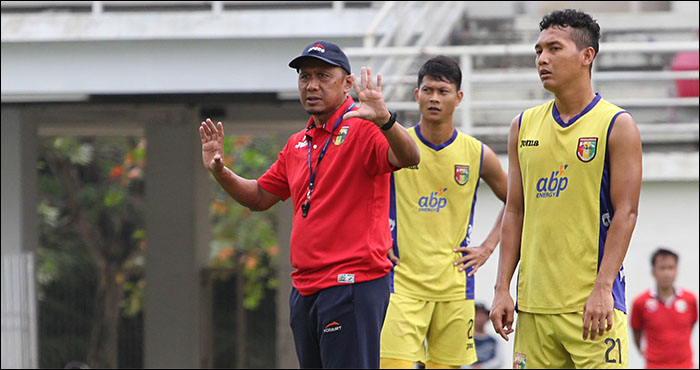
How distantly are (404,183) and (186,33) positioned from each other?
5.01 m

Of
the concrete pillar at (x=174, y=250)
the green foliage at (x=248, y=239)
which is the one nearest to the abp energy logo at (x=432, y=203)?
the concrete pillar at (x=174, y=250)

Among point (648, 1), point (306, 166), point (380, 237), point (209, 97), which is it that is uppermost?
point (648, 1)

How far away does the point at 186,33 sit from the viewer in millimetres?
11180

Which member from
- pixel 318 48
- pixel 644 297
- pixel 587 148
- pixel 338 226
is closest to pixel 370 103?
pixel 318 48

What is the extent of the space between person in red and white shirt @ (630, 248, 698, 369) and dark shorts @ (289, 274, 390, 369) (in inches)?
166

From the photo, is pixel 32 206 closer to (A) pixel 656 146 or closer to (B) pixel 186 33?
(B) pixel 186 33

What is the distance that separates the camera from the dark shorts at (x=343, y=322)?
17.2 feet

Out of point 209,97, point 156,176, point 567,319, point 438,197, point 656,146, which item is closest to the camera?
point 567,319

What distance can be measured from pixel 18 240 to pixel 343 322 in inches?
355

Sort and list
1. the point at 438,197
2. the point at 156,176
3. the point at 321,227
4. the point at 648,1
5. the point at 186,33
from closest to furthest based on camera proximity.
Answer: the point at 321,227
the point at 438,197
the point at 186,33
the point at 648,1
the point at 156,176

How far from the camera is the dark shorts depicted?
5246mm

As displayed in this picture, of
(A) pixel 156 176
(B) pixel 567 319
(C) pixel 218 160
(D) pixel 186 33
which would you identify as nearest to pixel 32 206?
(A) pixel 156 176

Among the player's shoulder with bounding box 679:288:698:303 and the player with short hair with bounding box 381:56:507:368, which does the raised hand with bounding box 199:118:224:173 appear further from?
the player's shoulder with bounding box 679:288:698:303

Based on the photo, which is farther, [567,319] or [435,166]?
[435,166]
